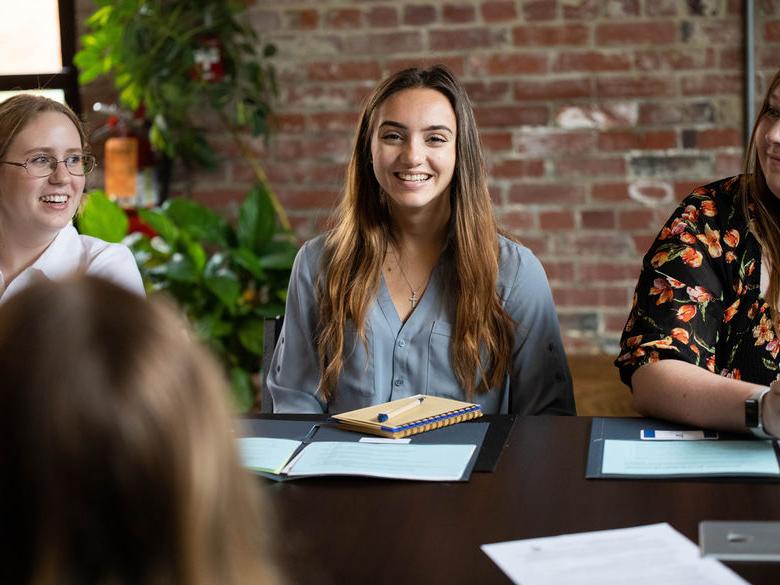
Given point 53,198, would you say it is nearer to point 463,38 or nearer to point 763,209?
point 763,209

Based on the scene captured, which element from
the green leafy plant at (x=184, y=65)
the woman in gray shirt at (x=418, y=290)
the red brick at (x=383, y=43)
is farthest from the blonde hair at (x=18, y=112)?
the red brick at (x=383, y=43)

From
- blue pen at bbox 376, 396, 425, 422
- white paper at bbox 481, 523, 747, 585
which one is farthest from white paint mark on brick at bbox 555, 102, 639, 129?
white paper at bbox 481, 523, 747, 585

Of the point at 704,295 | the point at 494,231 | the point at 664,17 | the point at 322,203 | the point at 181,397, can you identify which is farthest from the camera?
the point at 322,203

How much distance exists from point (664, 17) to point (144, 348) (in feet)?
10.3

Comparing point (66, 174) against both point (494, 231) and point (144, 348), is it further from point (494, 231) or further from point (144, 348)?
point (144, 348)

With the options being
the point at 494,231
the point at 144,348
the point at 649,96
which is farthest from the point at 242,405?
the point at 144,348

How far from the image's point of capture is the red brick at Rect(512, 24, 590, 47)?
3.44 m

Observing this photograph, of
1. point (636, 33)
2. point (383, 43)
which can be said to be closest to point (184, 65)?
point (383, 43)

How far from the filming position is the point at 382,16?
3.55 meters

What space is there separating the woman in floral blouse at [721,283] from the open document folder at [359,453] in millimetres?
392

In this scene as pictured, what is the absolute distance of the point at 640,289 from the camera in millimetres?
1960

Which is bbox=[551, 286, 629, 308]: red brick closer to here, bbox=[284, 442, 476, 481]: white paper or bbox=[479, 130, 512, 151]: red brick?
bbox=[479, 130, 512, 151]: red brick

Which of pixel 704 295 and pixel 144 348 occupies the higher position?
pixel 144 348

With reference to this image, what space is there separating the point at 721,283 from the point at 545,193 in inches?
62.8
